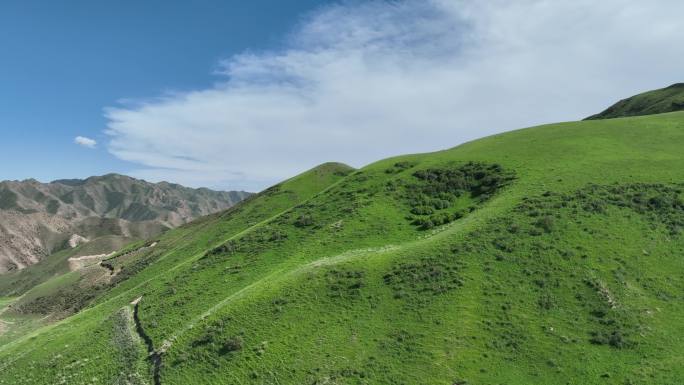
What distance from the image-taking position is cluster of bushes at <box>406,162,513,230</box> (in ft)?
174

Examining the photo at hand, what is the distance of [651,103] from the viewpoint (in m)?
135

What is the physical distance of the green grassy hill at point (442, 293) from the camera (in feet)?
91.4

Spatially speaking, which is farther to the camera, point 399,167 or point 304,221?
point 399,167

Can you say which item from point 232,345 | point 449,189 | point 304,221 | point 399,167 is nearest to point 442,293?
point 232,345

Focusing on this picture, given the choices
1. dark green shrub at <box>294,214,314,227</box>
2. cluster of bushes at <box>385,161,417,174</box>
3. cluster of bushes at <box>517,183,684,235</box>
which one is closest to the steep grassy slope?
cluster of bushes at <box>385,161,417,174</box>

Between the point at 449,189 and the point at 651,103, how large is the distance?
11825 cm

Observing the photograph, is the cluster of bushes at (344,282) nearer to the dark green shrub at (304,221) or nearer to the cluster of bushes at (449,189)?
the cluster of bushes at (449,189)

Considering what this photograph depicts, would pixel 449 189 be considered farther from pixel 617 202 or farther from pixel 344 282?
pixel 344 282

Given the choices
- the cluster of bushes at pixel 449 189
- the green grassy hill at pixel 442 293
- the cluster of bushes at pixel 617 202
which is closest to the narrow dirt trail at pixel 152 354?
the green grassy hill at pixel 442 293

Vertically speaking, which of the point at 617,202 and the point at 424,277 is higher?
the point at 617,202

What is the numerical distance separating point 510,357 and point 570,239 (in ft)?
53.6

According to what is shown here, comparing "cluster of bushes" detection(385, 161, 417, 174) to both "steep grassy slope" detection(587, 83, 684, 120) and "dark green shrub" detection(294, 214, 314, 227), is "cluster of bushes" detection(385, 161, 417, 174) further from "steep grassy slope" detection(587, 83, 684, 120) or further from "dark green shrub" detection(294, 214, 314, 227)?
"steep grassy slope" detection(587, 83, 684, 120)

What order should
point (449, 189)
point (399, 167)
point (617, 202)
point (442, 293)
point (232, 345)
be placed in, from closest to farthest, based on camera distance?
point (232, 345)
point (442, 293)
point (617, 202)
point (449, 189)
point (399, 167)

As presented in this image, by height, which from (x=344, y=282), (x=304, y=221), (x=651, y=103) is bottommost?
(x=344, y=282)
